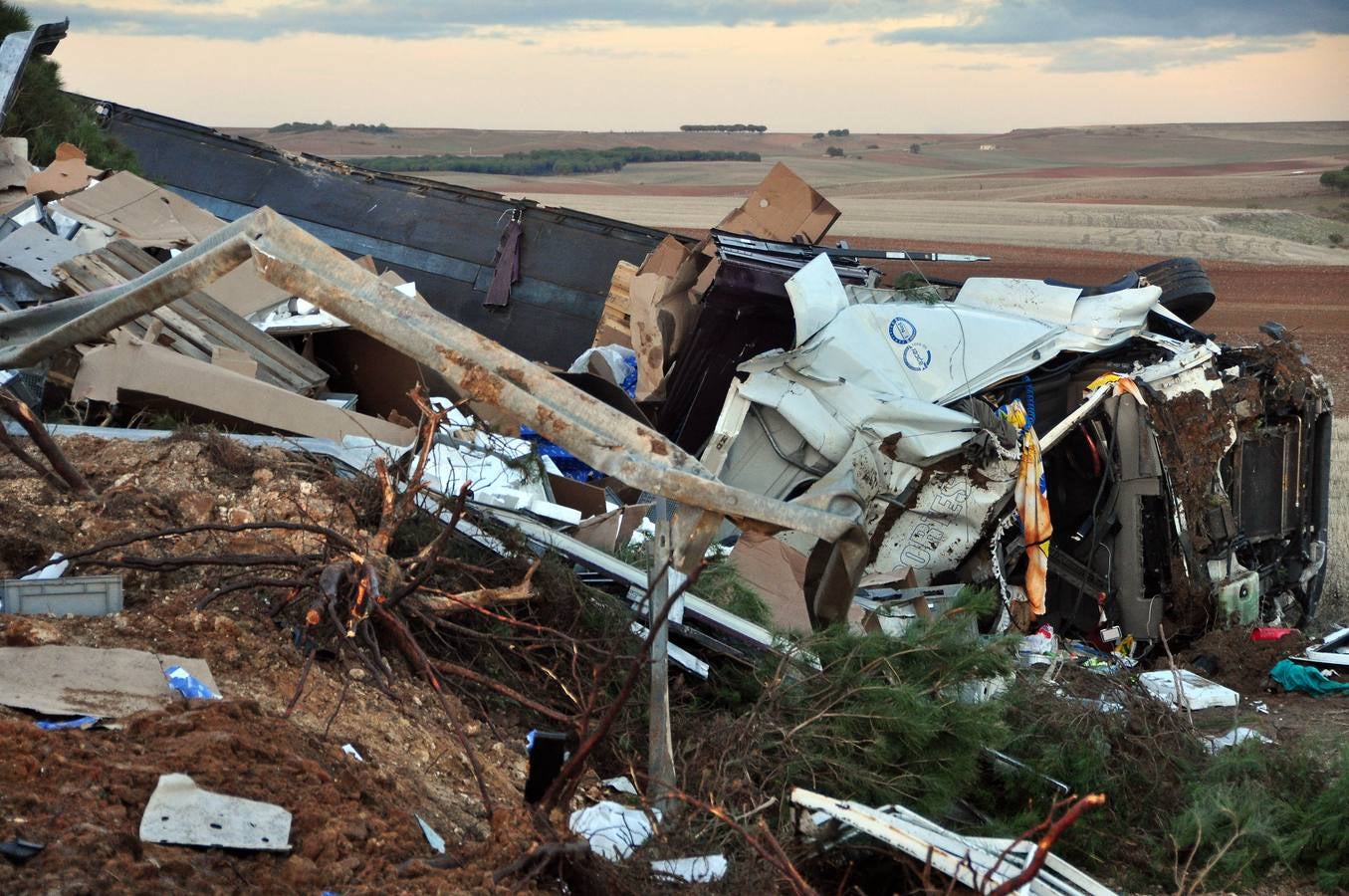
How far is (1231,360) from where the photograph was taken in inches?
292

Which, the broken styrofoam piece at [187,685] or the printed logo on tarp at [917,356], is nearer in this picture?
the broken styrofoam piece at [187,685]

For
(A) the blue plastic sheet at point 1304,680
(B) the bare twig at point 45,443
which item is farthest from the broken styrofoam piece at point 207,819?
(A) the blue plastic sheet at point 1304,680

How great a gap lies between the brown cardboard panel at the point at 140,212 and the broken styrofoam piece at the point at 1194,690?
622cm

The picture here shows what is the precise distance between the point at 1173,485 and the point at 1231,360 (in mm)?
1081

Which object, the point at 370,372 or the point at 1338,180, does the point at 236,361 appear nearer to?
the point at 370,372

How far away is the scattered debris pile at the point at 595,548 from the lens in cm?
285

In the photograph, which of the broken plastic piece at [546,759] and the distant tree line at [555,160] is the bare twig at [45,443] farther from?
the distant tree line at [555,160]

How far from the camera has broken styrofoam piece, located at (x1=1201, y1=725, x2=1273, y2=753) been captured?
5156mm

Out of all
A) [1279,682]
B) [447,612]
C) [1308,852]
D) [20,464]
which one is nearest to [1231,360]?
[1279,682]

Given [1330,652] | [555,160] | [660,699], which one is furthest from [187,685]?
[555,160]

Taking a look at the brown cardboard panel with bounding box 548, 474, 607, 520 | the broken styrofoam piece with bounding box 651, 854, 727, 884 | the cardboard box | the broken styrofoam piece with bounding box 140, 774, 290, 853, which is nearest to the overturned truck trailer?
the brown cardboard panel with bounding box 548, 474, 607, 520

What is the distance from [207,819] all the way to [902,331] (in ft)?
18.1

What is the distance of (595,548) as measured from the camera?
5465 millimetres

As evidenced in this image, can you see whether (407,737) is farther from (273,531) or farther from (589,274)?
(589,274)
